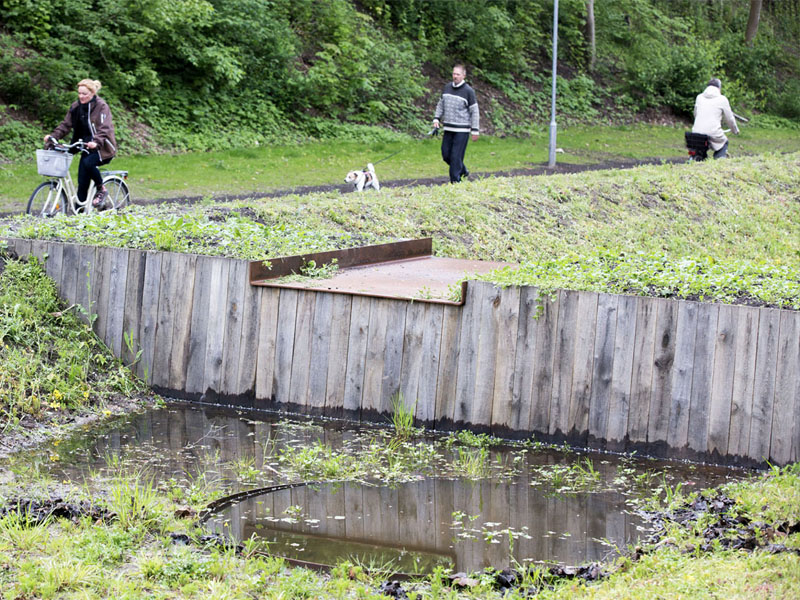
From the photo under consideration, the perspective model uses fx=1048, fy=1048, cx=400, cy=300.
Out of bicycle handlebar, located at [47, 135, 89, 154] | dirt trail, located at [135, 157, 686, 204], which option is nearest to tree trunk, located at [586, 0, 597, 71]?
dirt trail, located at [135, 157, 686, 204]

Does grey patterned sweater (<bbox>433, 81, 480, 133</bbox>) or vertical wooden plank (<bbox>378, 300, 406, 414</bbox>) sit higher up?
grey patterned sweater (<bbox>433, 81, 480, 133</bbox>)

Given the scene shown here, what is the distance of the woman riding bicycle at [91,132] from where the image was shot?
38.7 feet

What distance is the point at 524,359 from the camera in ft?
24.2

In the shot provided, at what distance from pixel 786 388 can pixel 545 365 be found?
5.21 feet

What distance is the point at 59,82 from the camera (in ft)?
68.9

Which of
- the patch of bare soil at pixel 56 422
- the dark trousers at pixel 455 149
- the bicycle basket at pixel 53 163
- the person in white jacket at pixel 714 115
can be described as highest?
the person in white jacket at pixel 714 115

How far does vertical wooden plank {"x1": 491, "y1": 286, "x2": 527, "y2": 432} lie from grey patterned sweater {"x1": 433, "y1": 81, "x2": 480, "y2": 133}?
7974mm

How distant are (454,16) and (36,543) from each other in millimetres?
30184

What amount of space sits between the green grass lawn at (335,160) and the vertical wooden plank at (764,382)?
34.3ft

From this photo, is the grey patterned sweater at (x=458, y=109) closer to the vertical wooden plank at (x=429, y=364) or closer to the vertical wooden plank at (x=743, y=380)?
the vertical wooden plank at (x=429, y=364)

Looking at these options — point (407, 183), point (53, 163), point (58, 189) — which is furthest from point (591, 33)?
point (53, 163)

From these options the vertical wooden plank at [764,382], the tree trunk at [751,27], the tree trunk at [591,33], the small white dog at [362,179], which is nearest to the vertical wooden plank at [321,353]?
the vertical wooden plank at [764,382]

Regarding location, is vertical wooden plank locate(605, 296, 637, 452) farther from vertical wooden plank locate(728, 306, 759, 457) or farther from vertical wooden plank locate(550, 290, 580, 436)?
vertical wooden plank locate(728, 306, 759, 457)

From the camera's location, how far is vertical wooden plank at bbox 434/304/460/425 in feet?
24.8
